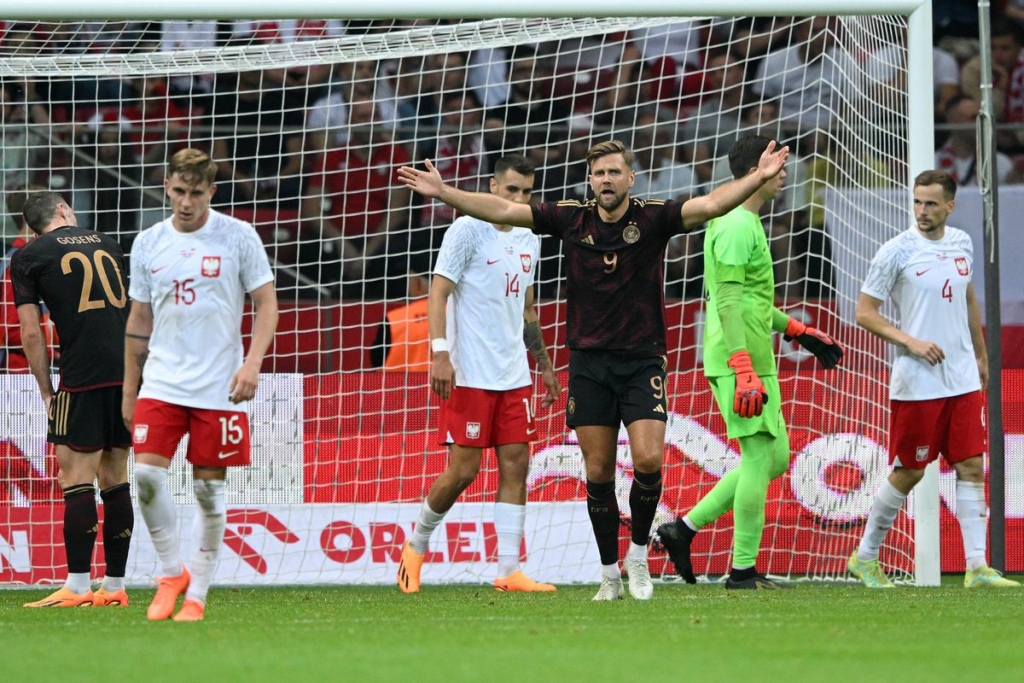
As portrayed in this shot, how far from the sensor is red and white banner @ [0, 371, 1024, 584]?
9234mm

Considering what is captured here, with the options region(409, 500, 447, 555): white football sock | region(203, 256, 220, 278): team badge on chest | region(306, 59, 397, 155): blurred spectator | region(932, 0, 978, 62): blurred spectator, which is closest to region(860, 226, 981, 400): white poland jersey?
region(409, 500, 447, 555): white football sock

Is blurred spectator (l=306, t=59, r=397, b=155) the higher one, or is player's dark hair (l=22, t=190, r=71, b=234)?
blurred spectator (l=306, t=59, r=397, b=155)

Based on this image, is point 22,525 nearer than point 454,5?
No

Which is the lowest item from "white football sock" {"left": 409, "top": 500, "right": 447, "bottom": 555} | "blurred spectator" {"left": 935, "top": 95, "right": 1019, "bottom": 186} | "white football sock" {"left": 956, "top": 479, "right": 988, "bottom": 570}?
"white football sock" {"left": 409, "top": 500, "right": 447, "bottom": 555}

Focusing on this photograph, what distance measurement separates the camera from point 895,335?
8.02m

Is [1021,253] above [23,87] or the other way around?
the other way around

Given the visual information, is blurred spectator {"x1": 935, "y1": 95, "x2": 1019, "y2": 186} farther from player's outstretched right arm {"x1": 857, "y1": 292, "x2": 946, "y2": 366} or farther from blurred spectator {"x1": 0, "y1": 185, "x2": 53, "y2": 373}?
blurred spectator {"x1": 0, "y1": 185, "x2": 53, "y2": 373}

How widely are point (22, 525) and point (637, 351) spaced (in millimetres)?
4409

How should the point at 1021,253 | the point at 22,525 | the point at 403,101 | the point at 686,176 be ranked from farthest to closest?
the point at 403,101
the point at 686,176
the point at 1021,253
the point at 22,525

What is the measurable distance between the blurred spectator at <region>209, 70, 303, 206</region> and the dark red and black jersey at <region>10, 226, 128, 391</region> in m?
3.35

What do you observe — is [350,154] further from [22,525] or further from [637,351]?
[637,351]

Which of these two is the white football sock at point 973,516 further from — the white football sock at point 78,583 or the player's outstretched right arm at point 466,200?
the white football sock at point 78,583

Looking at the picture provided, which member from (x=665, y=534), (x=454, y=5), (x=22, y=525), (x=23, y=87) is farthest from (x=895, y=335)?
(x=23, y=87)

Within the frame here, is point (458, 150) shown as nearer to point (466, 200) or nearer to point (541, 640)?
point (466, 200)
